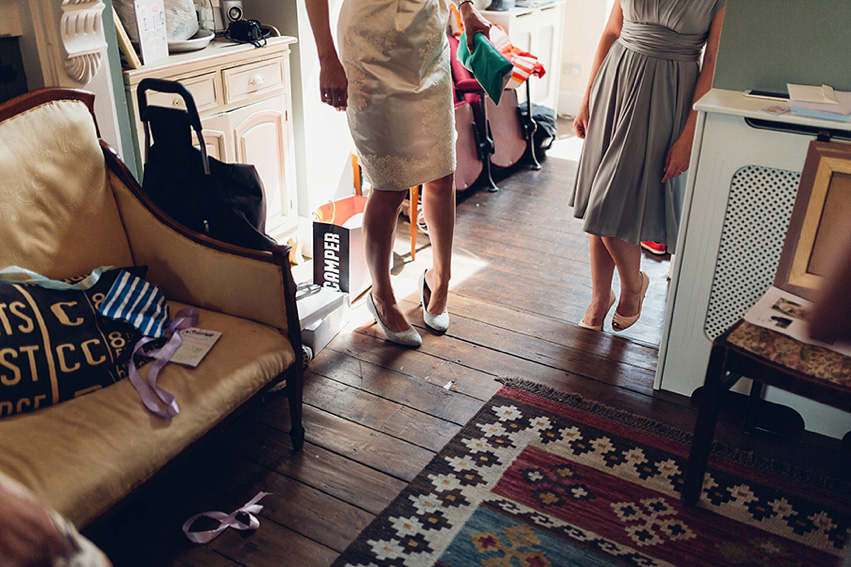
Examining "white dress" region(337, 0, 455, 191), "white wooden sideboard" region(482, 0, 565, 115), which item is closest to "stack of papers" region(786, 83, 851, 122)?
"white dress" region(337, 0, 455, 191)

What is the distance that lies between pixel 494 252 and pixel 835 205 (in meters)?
1.71

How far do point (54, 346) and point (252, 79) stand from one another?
1.49 m

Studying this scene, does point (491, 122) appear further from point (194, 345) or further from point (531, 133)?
point (194, 345)

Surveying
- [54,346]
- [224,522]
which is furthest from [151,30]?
[224,522]

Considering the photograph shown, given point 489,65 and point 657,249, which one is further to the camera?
point 657,249

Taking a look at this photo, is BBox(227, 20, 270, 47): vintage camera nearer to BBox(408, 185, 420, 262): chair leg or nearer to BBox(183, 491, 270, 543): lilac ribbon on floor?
BBox(408, 185, 420, 262): chair leg

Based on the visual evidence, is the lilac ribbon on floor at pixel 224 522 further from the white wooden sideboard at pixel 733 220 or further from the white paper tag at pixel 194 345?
the white wooden sideboard at pixel 733 220

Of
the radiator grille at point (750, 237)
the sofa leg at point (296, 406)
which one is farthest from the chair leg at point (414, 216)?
the radiator grille at point (750, 237)

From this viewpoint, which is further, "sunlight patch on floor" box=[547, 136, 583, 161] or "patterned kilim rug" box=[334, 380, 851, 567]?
"sunlight patch on floor" box=[547, 136, 583, 161]

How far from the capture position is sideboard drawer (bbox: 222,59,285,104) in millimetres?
2695

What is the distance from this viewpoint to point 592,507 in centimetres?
181

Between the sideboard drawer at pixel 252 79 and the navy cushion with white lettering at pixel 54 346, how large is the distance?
118 centimetres

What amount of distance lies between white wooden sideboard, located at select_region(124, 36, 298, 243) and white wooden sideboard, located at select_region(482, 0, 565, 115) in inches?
71.5

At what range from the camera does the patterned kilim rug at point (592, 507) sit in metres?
1.67
